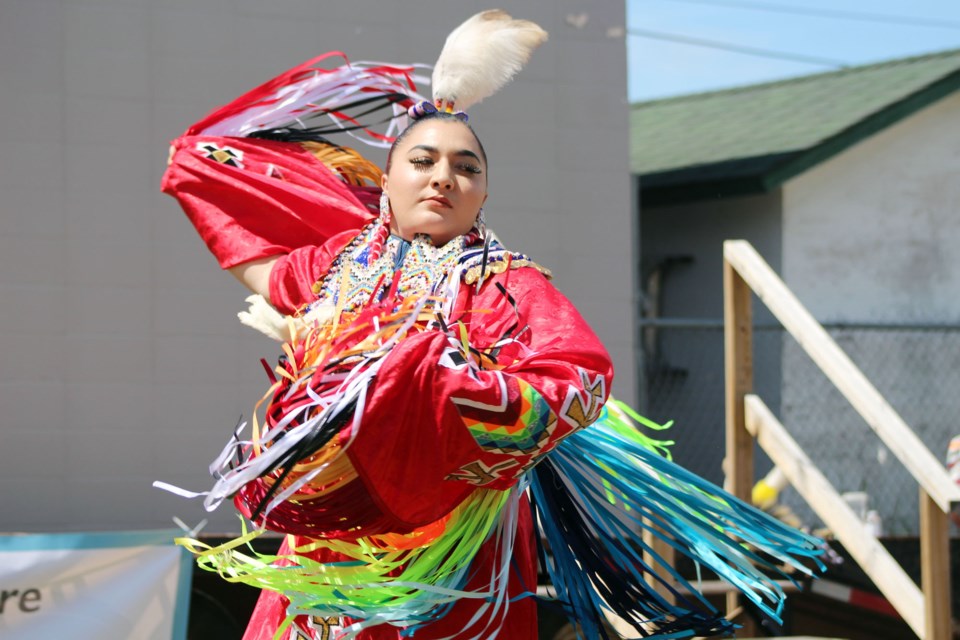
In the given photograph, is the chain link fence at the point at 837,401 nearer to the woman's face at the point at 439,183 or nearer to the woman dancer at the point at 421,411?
the woman dancer at the point at 421,411

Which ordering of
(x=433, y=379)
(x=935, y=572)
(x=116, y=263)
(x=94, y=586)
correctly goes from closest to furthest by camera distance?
(x=433, y=379), (x=935, y=572), (x=94, y=586), (x=116, y=263)

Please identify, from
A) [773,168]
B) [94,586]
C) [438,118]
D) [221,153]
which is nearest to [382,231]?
[438,118]

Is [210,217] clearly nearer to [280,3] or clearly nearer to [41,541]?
[41,541]

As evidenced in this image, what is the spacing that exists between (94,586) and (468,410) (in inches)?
94.3

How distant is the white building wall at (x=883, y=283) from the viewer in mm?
8391

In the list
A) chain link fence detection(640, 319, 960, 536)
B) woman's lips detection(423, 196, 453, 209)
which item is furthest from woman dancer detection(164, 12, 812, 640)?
chain link fence detection(640, 319, 960, 536)

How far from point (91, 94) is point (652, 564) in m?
2.98

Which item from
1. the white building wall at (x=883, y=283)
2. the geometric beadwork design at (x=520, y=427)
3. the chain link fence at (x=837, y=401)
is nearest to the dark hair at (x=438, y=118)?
the geometric beadwork design at (x=520, y=427)

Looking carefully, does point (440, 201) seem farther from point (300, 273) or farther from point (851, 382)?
point (851, 382)

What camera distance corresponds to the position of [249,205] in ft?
10.8

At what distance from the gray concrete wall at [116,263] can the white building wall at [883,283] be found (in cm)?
391

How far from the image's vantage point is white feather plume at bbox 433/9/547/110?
3.02 m

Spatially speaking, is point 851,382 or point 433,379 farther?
point 851,382

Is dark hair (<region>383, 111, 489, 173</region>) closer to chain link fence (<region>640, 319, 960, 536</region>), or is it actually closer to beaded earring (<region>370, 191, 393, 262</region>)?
beaded earring (<region>370, 191, 393, 262</region>)
